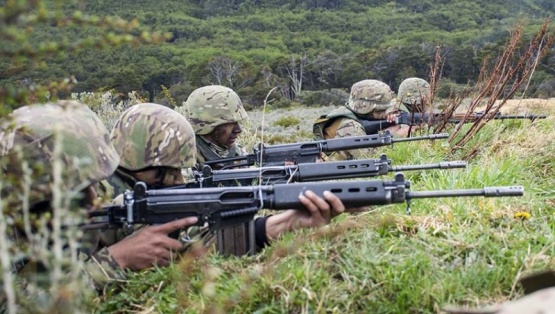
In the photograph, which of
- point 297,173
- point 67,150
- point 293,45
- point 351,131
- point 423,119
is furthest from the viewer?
point 293,45

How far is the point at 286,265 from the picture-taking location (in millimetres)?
3012

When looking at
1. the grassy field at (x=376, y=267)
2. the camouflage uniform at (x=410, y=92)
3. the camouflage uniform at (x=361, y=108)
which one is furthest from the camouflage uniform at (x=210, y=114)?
the camouflage uniform at (x=410, y=92)

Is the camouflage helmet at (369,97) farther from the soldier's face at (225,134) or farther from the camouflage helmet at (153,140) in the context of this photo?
the camouflage helmet at (153,140)

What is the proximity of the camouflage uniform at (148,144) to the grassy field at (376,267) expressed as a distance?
3.05ft

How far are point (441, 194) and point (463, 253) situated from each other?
1.01 ft

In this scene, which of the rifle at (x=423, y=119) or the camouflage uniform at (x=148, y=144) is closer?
the camouflage uniform at (x=148, y=144)

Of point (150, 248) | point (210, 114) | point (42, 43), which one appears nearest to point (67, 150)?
point (150, 248)

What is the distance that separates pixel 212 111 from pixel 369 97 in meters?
2.79

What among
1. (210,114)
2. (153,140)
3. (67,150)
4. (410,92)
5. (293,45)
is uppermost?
(67,150)

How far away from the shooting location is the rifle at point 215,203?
3.26 m

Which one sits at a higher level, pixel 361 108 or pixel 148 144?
pixel 148 144

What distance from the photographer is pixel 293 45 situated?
78.0 metres

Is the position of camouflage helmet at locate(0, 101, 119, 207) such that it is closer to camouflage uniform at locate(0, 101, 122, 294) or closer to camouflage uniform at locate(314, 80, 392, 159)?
camouflage uniform at locate(0, 101, 122, 294)

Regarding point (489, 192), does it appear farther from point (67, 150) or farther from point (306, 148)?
point (306, 148)
